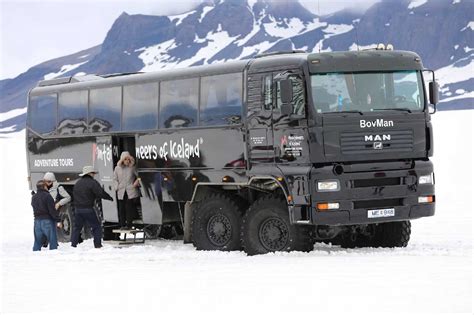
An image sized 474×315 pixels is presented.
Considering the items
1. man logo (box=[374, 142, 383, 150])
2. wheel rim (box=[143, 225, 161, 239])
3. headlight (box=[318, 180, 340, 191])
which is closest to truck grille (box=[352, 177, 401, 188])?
headlight (box=[318, 180, 340, 191])

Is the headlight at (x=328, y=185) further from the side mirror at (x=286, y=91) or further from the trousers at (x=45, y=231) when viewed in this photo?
the trousers at (x=45, y=231)

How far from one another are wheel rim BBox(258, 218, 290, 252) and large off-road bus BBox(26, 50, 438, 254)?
2cm

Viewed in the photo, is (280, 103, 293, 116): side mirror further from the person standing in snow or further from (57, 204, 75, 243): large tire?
(57, 204, 75, 243): large tire

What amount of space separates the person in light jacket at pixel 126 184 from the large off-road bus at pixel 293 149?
0.49 meters

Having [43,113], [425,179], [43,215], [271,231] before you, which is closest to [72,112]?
[43,113]

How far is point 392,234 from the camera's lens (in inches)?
741

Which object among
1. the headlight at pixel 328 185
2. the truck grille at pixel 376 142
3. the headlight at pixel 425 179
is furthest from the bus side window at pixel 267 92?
the headlight at pixel 425 179

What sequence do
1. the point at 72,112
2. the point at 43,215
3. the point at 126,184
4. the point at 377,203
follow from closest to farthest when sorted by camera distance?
the point at 377,203
the point at 43,215
the point at 126,184
the point at 72,112

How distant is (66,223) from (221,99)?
6.29m

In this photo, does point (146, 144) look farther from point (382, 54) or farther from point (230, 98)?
point (382, 54)

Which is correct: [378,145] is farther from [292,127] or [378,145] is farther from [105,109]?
[105,109]

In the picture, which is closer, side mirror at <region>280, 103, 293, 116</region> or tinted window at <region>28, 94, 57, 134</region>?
side mirror at <region>280, 103, 293, 116</region>

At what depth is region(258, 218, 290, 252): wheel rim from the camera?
58.2ft

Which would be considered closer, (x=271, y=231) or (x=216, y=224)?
(x=271, y=231)
